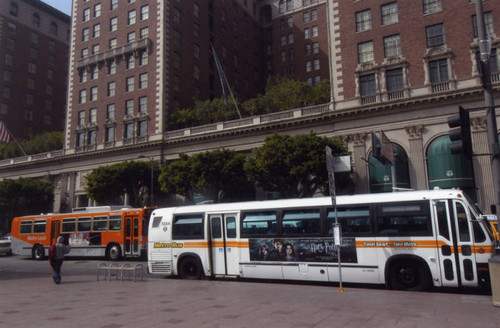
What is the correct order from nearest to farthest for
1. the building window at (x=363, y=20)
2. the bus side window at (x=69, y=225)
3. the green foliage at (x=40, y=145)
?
the bus side window at (x=69, y=225) → the building window at (x=363, y=20) → the green foliage at (x=40, y=145)

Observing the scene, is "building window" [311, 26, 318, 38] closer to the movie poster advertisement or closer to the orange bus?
the orange bus

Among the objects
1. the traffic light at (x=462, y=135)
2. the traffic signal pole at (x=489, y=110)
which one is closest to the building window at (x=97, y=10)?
the traffic signal pole at (x=489, y=110)

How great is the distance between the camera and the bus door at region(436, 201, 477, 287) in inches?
481

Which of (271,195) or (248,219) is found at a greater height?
(271,195)

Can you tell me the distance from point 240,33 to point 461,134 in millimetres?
60625

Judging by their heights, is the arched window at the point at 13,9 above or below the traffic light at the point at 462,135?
above

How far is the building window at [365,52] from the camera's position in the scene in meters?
35.9

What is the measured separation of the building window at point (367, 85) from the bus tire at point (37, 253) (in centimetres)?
2941

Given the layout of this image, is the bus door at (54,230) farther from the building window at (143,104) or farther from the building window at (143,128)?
the building window at (143,104)

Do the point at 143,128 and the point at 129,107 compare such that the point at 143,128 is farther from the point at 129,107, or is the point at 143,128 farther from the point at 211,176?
the point at 211,176

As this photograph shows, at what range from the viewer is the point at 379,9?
36.0m

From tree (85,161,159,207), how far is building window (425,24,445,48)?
29.8m

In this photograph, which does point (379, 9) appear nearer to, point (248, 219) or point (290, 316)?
point (248, 219)

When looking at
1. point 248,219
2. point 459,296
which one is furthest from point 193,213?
point 459,296
